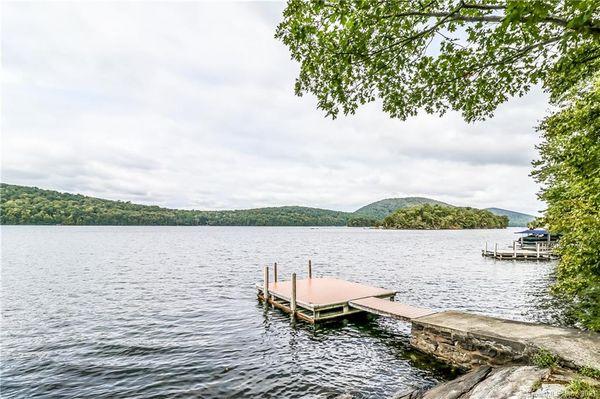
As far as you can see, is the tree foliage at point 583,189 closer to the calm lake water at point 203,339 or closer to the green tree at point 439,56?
the green tree at point 439,56

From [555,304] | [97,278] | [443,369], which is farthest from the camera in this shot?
[97,278]

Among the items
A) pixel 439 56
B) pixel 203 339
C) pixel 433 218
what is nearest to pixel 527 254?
pixel 203 339

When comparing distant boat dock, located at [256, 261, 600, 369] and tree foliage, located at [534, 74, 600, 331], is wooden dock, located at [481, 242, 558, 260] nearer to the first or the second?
distant boat dock, located at [256, 261, 600, 369]

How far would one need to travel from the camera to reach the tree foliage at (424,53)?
5.23 meters

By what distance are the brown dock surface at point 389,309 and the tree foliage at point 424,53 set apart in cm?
848

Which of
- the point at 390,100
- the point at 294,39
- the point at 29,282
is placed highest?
the point at 294,39

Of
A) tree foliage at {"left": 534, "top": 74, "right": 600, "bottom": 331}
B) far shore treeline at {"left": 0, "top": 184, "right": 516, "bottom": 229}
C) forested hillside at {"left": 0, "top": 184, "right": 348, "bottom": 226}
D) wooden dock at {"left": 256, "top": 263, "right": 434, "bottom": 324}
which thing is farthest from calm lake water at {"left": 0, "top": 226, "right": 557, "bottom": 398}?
far shore treeline at {"left": 0, "top": 184, "right": 516, "bottom": 229}

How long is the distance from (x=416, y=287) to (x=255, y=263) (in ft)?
69.7

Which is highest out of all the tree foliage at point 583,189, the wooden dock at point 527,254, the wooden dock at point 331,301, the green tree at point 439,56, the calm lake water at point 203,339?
the green tree at point 439,56

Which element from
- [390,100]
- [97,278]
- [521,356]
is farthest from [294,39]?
[97,278]

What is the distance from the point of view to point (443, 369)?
10391mm

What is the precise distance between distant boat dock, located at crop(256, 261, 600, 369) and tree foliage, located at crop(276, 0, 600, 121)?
5.80 metres

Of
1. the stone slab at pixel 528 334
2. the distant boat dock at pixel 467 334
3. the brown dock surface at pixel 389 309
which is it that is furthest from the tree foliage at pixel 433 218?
the stone slab at pixel 528 334

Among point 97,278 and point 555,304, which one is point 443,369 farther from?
point 97,278
